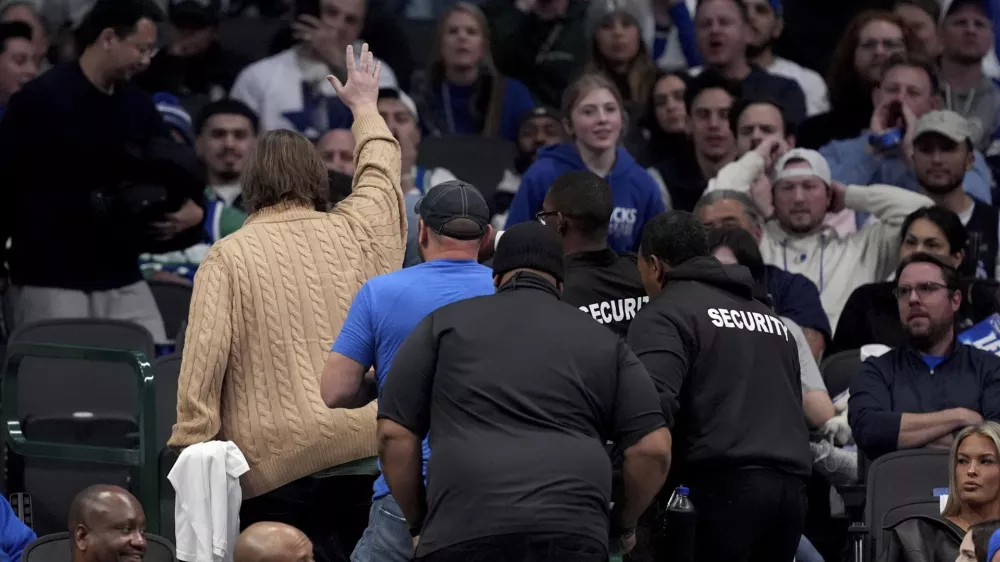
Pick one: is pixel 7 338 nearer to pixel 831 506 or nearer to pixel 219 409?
pixel 219 409

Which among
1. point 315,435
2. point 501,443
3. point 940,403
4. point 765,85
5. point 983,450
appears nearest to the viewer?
point 501,443

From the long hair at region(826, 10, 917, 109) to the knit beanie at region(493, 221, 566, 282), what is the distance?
587 centimetres

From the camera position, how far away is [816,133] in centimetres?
1020

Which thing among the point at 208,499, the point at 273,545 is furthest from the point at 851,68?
the point at 273,545

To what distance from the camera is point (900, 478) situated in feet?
22.2

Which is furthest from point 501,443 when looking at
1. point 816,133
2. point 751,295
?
point 816,133

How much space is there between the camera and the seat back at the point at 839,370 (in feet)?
25.5

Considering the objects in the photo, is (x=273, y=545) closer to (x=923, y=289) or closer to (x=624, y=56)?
(x=923, y=289)

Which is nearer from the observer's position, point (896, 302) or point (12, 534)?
point (12, 534)

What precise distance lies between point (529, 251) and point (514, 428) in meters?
0.50

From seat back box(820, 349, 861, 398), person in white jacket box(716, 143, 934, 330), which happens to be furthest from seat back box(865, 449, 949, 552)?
person in white jacket box(716, 143, 934, 330)

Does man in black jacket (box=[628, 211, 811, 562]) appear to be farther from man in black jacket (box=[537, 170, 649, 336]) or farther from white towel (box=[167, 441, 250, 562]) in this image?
white towel (box=[167, 441, 250, 562])

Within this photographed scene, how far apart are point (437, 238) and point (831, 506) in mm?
3345

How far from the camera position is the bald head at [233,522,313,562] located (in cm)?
507
